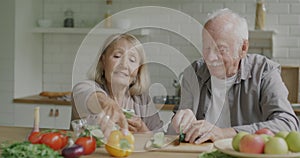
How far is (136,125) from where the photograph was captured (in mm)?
2945

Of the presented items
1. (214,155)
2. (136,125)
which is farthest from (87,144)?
(136,125)

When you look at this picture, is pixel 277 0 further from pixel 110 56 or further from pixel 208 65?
pixel 110 56

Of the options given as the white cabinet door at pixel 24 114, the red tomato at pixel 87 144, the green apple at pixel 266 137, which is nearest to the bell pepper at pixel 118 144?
the red tomato at pixel 87 144

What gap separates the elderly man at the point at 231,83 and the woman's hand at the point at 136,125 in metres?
0.15

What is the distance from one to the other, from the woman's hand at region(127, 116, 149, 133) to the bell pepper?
18.9 inches

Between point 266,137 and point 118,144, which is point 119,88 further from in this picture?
point 266,137

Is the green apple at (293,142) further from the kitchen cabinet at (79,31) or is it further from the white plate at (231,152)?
the kitchen cabinet at (79,31)

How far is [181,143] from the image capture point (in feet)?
8.60

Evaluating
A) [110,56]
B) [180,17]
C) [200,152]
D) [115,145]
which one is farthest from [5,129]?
[180,17]

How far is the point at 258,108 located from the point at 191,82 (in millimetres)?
403

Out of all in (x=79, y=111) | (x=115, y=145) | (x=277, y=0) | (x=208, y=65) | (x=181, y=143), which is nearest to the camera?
(x=115, y=145)

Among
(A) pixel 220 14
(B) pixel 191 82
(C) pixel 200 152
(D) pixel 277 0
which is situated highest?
(D) pixel 277 0

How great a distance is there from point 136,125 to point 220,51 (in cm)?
59

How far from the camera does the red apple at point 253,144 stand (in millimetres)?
2123
